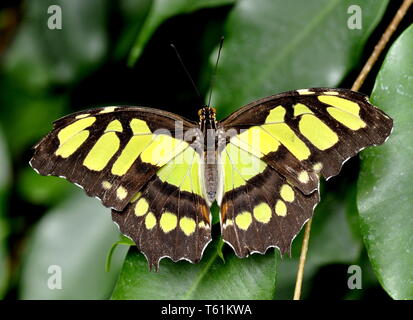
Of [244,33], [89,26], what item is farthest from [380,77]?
[89,26]

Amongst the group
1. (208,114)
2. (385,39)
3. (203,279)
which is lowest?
(203,279)

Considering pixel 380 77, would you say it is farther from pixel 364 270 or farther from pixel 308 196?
pixel 364 270

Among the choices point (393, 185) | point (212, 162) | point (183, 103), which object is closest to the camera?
point (393, 185)

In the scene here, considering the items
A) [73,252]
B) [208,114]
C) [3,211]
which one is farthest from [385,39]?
[3,211]

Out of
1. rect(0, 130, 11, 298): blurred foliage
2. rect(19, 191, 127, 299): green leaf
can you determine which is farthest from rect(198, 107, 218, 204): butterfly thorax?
rect(0, 130, 11, 298): blurred foliage

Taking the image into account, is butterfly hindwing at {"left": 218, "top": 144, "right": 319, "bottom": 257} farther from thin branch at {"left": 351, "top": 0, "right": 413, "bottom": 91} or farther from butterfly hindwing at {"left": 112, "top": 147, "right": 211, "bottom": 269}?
thin branch at {"left": 351, "top": 0, "right": 413, "bottom": 91}

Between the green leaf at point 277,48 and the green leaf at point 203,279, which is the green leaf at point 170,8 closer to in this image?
the green leaf at point 277,48

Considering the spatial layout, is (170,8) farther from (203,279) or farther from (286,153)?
(203,279)
